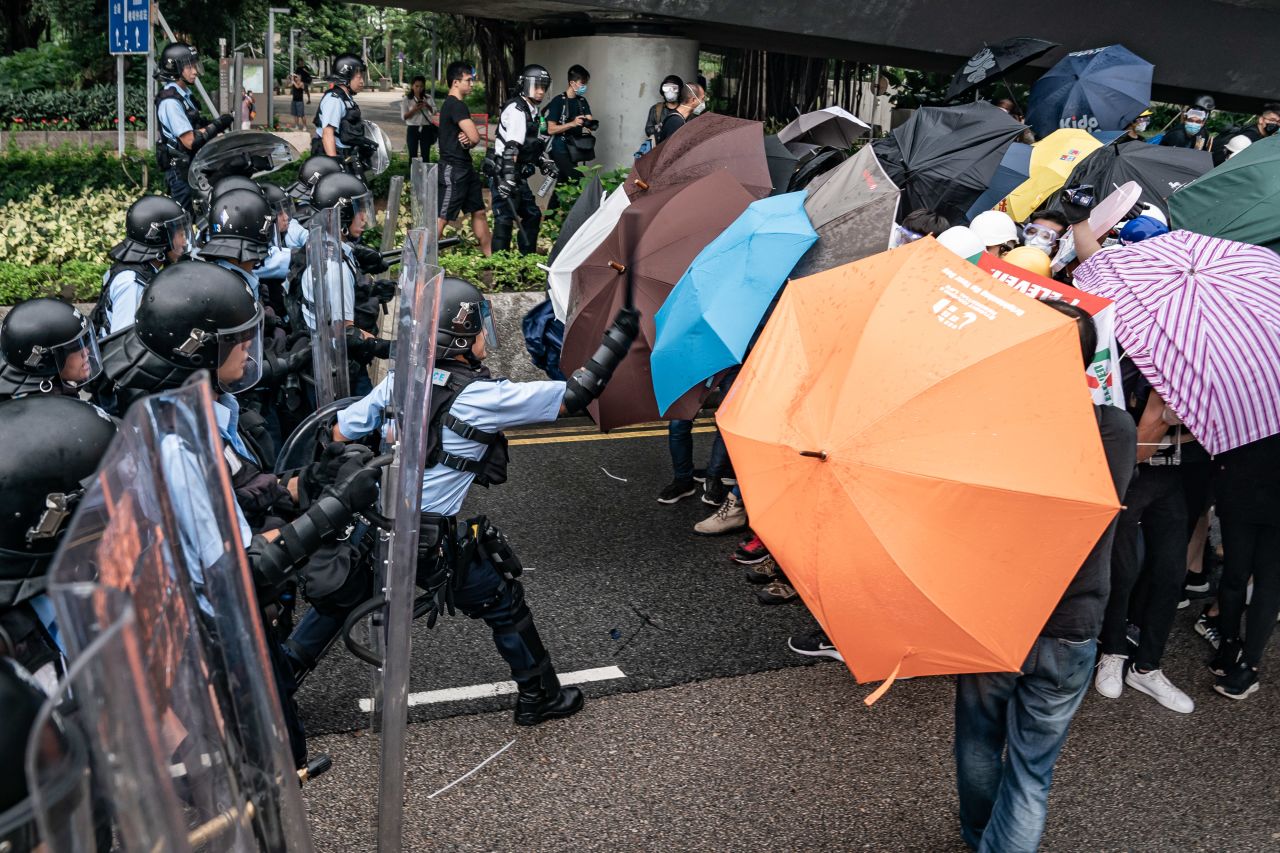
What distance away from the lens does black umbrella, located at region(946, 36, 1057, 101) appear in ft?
28.4

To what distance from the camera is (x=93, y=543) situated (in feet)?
4.15

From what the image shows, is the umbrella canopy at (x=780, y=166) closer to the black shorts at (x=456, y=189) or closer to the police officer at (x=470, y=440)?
the police officer at (x=470, y=440)

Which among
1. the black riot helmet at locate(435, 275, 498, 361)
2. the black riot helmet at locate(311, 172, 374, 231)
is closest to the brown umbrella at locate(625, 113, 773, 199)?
the black riot helmet at locate(311, 172, 374, 231)

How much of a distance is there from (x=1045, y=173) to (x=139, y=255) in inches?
187

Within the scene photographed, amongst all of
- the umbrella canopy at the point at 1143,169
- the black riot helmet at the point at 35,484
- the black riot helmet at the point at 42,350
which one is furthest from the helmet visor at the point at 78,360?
the umbrella canopy at the point at 1143,169

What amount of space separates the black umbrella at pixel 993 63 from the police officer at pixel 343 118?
17.1ft

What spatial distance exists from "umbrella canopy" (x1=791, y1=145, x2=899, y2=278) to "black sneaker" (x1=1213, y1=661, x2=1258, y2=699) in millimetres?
2406

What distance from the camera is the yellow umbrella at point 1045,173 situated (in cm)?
620

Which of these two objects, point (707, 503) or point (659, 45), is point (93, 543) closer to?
point (707, 503)

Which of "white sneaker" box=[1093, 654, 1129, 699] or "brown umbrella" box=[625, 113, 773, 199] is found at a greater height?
"brown umbrella" box=[625, 113, 773, 199]

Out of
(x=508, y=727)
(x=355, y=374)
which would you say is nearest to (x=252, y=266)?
(x=355, y=374)

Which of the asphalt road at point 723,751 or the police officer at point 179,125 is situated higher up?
the police officer at point 179,125

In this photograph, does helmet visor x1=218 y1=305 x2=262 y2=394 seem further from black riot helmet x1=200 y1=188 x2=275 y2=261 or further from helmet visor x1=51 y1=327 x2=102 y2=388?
black riot helmet x1=200 y1=188 x2=275 y2=261

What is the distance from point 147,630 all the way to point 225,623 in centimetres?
30
